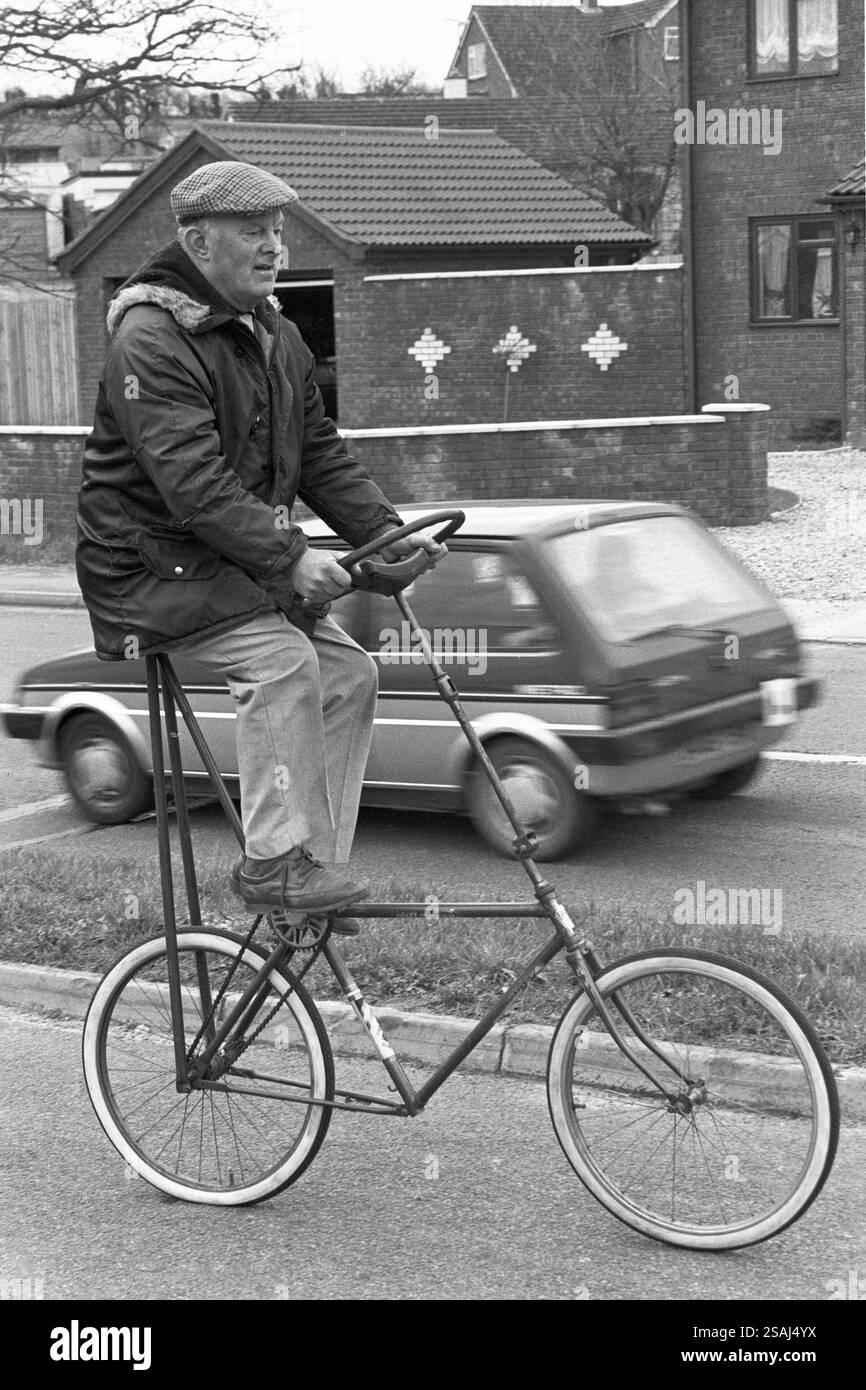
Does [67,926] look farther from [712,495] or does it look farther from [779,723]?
[712,495]

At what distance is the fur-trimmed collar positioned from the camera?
3.81 m

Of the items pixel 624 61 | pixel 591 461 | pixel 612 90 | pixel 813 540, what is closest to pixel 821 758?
pixel 813 540

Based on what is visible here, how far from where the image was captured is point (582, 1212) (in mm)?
4109

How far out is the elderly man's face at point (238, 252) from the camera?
3838 mm

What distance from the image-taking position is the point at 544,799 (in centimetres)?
741

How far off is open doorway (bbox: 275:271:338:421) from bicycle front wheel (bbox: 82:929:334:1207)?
77.5 feet

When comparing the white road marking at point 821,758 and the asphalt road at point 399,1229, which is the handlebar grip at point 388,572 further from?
the white road marking at point 821,758

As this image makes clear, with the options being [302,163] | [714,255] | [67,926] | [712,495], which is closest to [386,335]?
[302,163]

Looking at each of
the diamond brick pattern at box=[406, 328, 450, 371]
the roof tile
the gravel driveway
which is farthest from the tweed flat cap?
the roof tile

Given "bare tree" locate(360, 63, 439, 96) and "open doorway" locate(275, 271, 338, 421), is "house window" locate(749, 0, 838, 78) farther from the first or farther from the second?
"bare tree" locate(360, 63, 439, 96)

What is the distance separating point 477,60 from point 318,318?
3547 centimetres

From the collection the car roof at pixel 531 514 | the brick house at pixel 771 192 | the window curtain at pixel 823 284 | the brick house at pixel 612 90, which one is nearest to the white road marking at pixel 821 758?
the car roof at pixel 531 514

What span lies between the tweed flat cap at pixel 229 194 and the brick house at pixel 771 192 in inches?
940

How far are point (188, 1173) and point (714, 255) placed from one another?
25.6m
